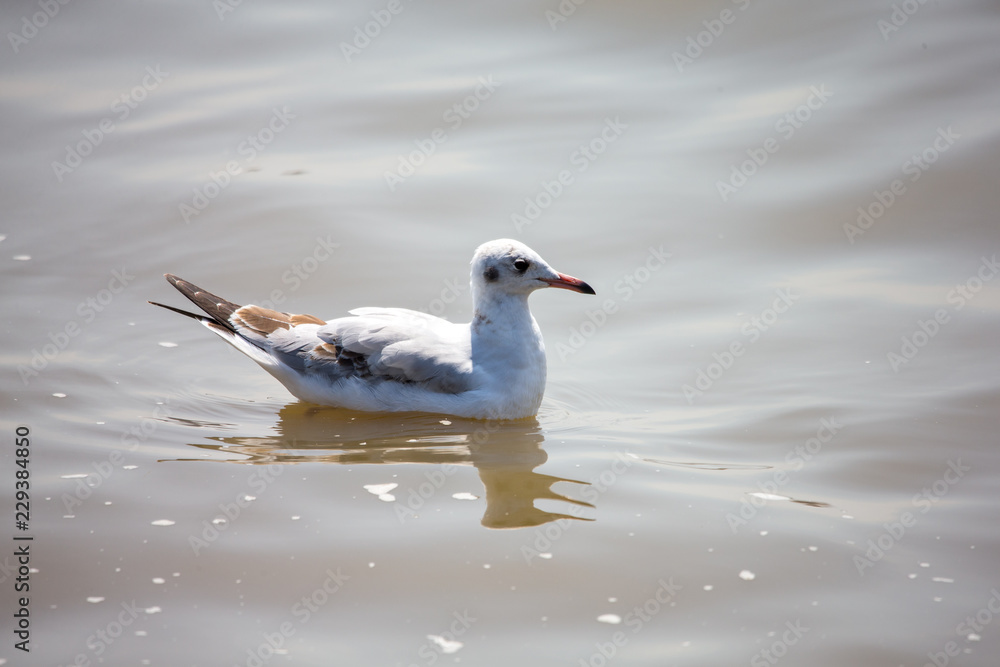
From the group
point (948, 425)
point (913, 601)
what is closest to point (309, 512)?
point (913, 601)

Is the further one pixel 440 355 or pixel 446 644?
pixel 440 355

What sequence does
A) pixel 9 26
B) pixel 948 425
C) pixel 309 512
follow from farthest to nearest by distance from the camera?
pixel 9 26 < pixel 948 425 < pixel 309 512

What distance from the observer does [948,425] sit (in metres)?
6.09

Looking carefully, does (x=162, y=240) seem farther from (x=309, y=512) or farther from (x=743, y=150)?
(x=743, y=150)

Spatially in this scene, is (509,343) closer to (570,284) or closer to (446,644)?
(570,284)

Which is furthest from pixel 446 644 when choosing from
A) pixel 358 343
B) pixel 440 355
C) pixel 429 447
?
pixel 358 343

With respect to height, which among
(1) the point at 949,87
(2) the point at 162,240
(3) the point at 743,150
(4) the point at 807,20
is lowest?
(2) the point at 162,240

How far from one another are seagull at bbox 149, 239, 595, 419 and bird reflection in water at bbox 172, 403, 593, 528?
0.09 m

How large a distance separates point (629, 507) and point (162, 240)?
5.09 metres

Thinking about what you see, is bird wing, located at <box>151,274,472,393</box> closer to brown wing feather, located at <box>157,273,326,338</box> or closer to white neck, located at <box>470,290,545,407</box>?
brown wing feather, located at <box>157,273,326,338</box>

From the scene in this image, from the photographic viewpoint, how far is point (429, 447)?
234 inches

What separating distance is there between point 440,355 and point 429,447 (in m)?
0.66

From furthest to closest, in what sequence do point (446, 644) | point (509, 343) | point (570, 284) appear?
1. point (509, 343)
2. point (570, 284)
3. point (446, 644)

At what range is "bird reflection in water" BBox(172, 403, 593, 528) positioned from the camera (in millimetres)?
5422
